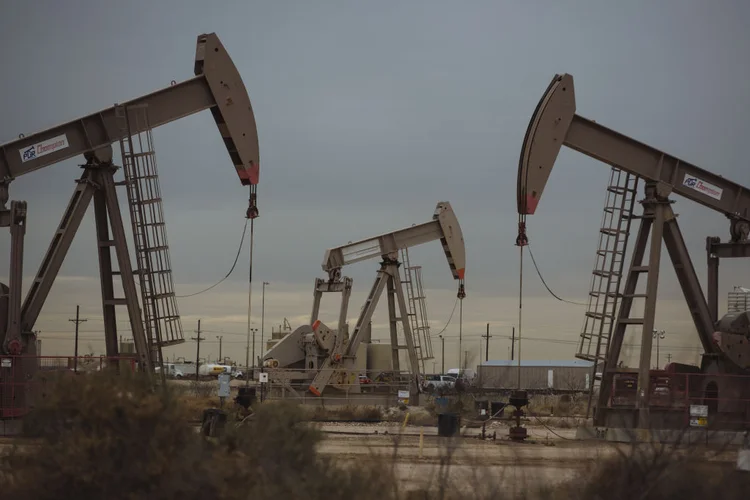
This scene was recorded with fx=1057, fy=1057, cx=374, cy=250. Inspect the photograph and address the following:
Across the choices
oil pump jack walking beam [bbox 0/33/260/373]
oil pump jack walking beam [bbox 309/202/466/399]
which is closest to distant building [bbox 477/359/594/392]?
oil pump jack walking beam [bbox 309/202/466/399]

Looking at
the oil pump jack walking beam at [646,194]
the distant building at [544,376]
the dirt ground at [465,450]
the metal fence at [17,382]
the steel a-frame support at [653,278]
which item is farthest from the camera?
the distant building at [544,376]

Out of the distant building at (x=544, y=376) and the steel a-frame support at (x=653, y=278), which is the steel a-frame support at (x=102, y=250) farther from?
the distant building at (x=544, y=376)

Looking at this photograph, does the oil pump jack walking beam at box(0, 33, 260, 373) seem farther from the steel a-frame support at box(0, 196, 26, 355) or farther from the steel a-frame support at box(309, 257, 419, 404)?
the steel a-frame support at box(309, 257, 419, 404)

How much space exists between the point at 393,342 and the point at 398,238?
3.55 meters

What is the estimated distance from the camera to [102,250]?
1800cm

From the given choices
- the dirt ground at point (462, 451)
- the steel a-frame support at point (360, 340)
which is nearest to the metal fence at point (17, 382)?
the dirt ground at point (462, 451)

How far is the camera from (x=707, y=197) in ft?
66.6

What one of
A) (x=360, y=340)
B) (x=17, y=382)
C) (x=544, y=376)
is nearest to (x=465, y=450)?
(x=17, y=382)

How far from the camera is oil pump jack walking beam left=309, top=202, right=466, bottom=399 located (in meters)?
29.9

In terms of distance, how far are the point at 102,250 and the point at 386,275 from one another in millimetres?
14013

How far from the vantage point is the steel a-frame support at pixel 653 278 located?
64.6ft

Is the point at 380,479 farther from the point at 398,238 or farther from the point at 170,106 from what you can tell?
the point at 398,238

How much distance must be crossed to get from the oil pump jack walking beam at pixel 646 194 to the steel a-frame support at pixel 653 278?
0.06ft

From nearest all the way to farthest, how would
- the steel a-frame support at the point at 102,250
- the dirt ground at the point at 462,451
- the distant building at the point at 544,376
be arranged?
the dirt ground at the point at 462,451
the steel a-frame support at the point at 102,250
the distant building at the point at 544,376
